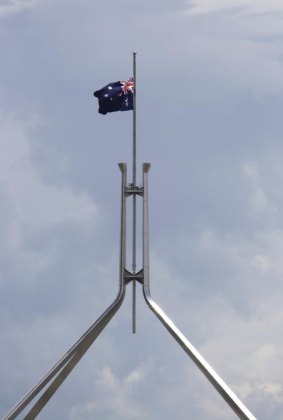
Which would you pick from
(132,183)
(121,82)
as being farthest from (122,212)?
(121,82)

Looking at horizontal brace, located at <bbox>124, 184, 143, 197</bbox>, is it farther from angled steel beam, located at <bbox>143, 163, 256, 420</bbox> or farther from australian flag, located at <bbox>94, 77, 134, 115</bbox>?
australian flag, located at <bbox>94, 77, 134, 115</bbox>

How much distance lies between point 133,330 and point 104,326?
1.55m

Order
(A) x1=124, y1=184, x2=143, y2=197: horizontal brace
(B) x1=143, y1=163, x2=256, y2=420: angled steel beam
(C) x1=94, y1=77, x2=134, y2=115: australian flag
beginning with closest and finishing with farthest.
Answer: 1. (B) x1=143, y1=163, x2=256, y2=420: angled steel beam
2. (A) x1=124, y1=184, x2=143, y2=197: horizontal brace
3. (C) x1=94, y1=77, x2=134, y2=115: australian flag

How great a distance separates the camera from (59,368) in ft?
267

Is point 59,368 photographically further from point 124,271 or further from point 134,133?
point 134,133

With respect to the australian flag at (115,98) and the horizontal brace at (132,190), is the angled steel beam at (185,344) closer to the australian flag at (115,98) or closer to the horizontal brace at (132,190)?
the horizontal brace at (132,190)

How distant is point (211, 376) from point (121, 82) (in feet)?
56.2

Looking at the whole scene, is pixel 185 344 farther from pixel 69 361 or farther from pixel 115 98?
pixel 115 98

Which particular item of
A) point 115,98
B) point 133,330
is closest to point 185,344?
point 133,330

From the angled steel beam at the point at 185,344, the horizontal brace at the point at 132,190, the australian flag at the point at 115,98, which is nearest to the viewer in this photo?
the angled steel beam at the point at 185,344

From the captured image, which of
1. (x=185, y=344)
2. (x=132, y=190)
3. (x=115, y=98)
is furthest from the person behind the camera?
(x=115, y=98)

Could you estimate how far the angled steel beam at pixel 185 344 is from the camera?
77.1 m

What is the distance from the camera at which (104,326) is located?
269 feet

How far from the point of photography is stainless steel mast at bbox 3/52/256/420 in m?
78.7
